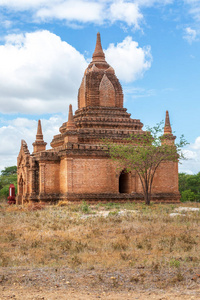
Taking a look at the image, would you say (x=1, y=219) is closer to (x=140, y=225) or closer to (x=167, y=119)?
(x=140, y=225)

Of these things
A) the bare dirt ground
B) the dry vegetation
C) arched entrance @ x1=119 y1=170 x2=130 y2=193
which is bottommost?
the bare dirt ground

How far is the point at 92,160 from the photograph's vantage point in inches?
1075

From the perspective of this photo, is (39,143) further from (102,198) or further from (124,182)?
(102,198)

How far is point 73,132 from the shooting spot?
2758 centimetres

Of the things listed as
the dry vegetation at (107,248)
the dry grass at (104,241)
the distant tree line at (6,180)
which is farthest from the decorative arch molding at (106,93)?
the distant tree line at (6,180)

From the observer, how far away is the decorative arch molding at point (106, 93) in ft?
103

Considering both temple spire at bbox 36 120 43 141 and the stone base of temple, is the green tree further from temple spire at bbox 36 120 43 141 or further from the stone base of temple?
temple spire at bbox 36 120 43 141

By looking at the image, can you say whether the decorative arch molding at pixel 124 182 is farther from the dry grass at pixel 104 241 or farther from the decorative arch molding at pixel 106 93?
the dry grass at pixel 104 241

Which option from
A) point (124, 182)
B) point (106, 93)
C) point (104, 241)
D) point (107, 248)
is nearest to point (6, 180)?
point (106, 93)

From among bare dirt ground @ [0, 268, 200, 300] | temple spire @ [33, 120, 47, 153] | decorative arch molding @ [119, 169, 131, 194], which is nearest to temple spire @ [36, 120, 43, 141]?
temple spire @ [33, 120, 47, 153]

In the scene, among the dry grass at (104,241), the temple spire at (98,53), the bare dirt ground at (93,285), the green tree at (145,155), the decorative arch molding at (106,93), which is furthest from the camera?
the temple spire at (98,53)

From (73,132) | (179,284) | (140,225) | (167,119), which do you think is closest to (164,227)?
(140,225)

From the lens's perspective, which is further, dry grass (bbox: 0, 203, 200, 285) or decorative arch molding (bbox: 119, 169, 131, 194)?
decorative arch molding (bbox: 119, 169, 131, 194)

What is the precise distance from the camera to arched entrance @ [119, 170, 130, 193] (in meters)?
28.8
